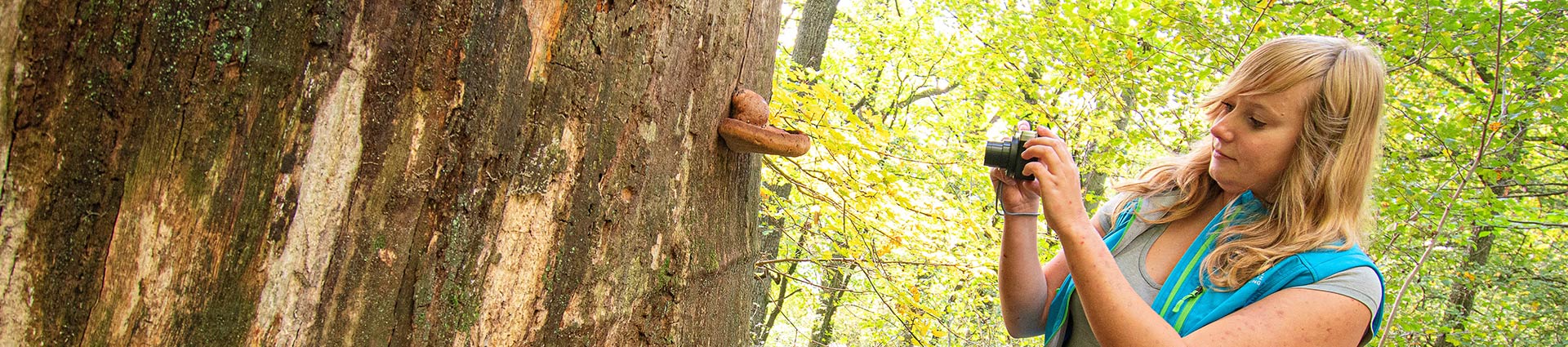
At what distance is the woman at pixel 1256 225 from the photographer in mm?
1616

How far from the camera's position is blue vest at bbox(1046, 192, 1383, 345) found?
5.44ft

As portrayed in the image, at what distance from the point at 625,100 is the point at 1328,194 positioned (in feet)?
4.69

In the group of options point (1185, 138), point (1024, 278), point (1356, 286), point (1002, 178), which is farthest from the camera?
point (1185, 138)

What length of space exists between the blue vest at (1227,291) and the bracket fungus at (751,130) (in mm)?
735

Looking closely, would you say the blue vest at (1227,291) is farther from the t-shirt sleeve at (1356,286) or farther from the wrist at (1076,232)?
the wrist at (1076,232)

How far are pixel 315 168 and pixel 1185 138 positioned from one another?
615 centimetres

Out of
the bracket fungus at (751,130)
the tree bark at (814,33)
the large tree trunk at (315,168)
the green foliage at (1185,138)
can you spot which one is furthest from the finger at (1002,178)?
the tree bark at (814,33)

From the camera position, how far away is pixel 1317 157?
5.84 feet

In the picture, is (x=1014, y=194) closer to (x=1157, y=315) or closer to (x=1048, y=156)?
(x=1048, y=156)

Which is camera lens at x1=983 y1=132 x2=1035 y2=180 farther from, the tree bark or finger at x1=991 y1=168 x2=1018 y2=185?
the tree bark

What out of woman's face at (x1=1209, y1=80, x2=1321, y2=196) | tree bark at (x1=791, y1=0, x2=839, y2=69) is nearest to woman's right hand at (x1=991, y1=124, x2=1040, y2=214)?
woman's face at (x1=1209, y1=80, x2=1321, y2=196)

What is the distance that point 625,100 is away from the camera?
1.48m

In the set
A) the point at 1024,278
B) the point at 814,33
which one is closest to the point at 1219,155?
the point at 1024,278

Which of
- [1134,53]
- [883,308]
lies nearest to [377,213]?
[1134,53]
